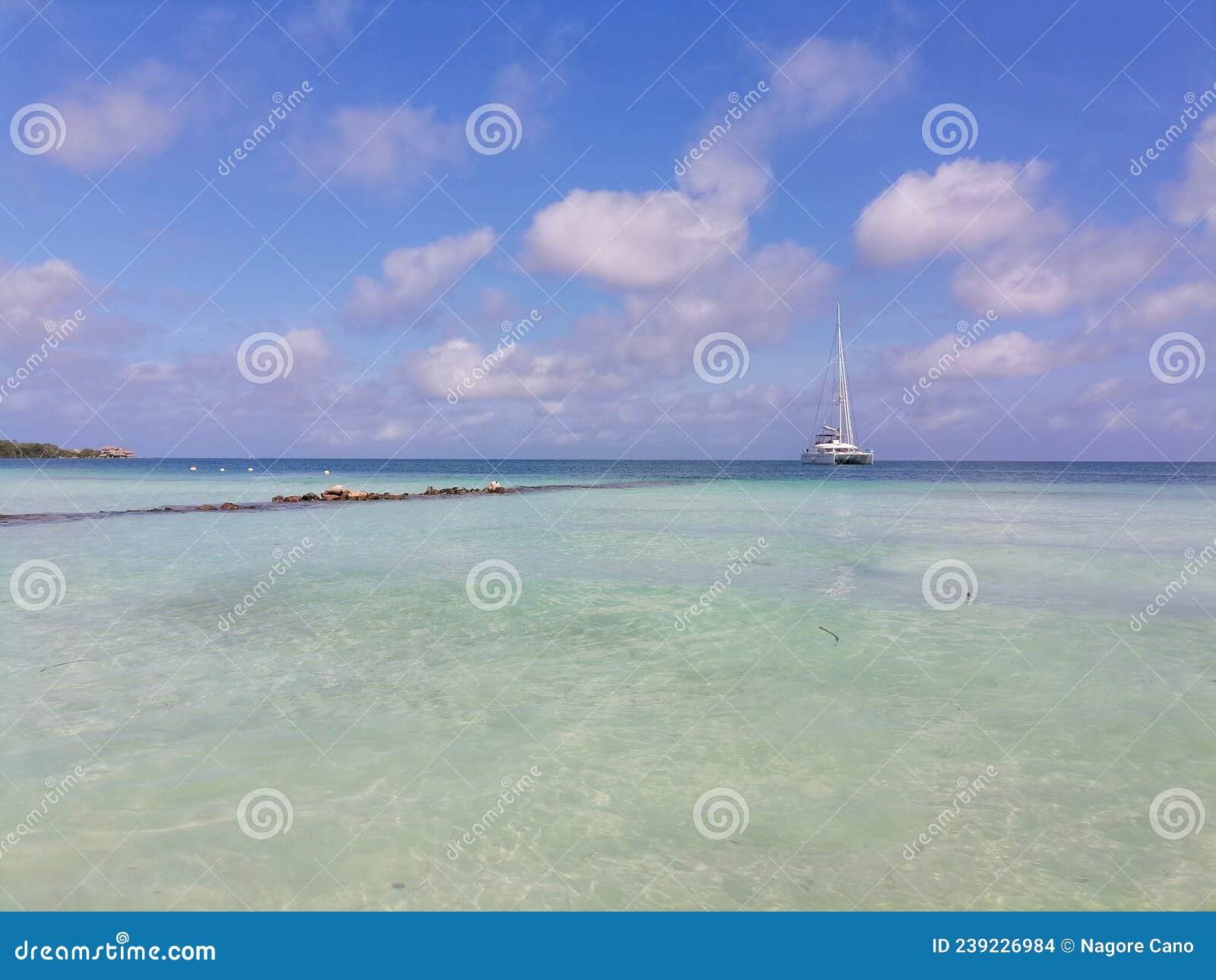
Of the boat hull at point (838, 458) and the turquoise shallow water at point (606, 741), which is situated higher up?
the boat hull at point (838, 458)

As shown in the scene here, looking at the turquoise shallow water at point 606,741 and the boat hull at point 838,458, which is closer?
the turquoise shallow water at point 606,741

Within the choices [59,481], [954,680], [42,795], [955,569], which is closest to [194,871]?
[42,795]

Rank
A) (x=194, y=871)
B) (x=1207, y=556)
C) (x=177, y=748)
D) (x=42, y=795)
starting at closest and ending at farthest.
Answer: (x=194, y=871)
(x=42, y=795)
(x=177, y=748)
(x=1207, y=556)

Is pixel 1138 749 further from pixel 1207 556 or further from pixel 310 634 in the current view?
pixel 1207 556

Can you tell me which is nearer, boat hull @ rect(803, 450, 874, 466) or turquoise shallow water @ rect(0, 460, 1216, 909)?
turquoise shallow water @ rect(0, 460, 1216, 909)

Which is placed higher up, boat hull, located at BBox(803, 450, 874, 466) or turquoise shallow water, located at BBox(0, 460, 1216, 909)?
boat hull, located at BBox(803, 450, 874, 466)

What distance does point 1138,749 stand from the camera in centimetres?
543

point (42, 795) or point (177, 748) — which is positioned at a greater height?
point (177, 748)

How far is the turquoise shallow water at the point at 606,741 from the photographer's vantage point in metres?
3.89

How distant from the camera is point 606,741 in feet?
18.5

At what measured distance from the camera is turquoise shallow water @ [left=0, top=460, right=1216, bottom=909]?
3893 mm

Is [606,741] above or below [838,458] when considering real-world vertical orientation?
below

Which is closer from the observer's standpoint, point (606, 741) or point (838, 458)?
point (606, 741)

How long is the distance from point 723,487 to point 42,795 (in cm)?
4780
